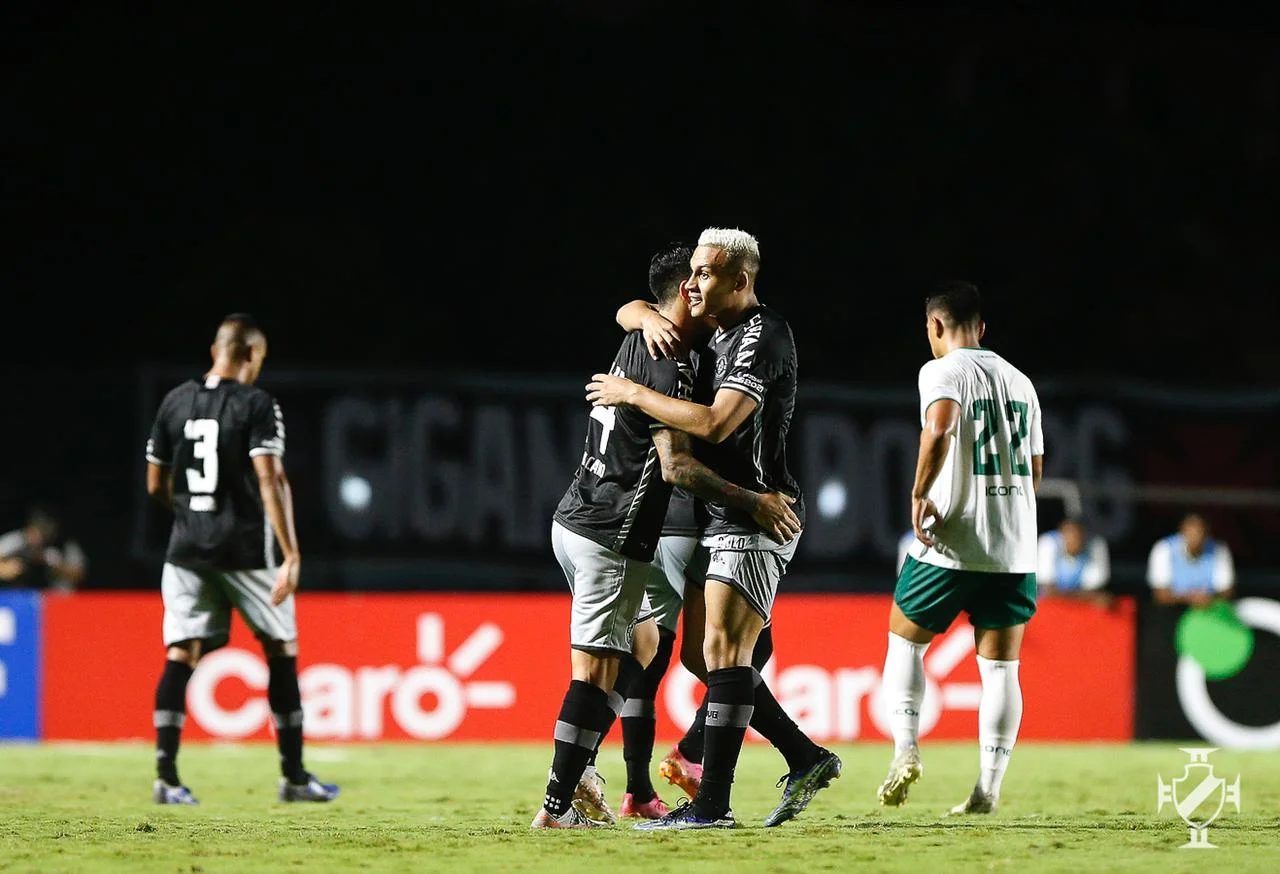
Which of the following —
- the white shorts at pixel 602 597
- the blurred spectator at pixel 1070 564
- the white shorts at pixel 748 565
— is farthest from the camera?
the blurred spectator at pixel 1070 564

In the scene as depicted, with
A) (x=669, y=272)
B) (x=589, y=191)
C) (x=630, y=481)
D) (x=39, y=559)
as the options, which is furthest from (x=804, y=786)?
(x=589, y=191)

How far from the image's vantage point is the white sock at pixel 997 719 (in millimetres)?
7578

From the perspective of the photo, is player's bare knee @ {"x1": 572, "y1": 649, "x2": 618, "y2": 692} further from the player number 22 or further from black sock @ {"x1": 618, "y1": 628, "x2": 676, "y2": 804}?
the player number 22

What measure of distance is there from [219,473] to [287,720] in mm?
1236

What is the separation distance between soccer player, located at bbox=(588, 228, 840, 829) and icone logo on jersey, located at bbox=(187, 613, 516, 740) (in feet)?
21.2

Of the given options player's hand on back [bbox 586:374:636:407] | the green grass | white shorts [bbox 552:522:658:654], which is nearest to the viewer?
the green grass

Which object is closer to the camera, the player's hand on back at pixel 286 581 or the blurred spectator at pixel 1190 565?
the player's hand on back at pixel 286 581

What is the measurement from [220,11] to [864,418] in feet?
45.2

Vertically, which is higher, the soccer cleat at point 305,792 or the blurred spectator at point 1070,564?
the blurred spectator at point 1070,564

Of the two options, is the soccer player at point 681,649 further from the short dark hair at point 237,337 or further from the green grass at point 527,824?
the short dark hair at point 237,337

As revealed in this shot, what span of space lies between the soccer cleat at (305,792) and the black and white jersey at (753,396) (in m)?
2.91

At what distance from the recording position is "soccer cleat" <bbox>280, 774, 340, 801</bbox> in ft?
28.6

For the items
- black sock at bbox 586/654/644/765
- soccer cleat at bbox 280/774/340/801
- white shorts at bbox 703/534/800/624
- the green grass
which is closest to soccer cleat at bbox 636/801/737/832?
the green grass

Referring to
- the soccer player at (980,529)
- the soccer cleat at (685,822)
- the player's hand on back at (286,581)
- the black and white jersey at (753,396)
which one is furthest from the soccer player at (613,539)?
the player's hand on back at (286,581)
